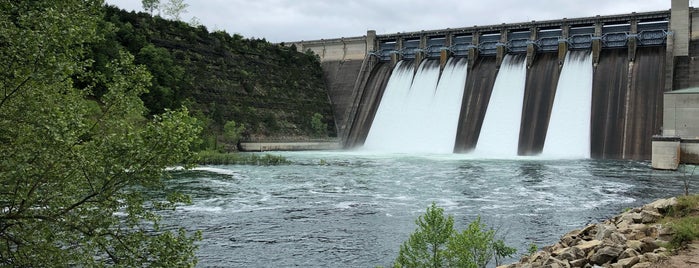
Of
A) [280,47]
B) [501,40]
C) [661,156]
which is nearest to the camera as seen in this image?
[661,156]

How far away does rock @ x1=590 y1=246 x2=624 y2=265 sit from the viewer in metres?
6.96

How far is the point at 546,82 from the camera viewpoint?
41.6m

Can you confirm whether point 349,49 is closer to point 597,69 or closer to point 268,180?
point 597,69

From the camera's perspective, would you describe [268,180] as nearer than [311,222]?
No

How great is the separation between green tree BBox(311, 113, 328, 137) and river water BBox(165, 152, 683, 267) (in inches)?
710

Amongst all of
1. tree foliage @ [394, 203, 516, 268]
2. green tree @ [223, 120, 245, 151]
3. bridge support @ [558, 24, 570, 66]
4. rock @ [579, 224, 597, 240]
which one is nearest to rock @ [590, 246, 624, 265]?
tree foliage @ [394, 203, 516, 268]

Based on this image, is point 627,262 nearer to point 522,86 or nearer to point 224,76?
point 522,86

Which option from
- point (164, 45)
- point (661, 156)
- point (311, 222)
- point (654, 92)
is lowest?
point (311, 222)

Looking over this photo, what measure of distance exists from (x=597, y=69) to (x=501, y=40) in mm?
8867

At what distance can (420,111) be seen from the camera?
4722 centimetres

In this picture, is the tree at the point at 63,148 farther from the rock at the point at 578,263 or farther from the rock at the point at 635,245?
the rock at the point at 635,245

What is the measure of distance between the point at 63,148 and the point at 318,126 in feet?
146

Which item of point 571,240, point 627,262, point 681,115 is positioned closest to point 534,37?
point 681,115

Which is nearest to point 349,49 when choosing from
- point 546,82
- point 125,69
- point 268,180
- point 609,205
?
point 546,82
